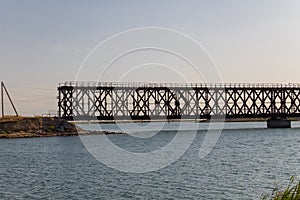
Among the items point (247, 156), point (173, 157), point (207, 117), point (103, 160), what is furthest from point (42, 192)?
point (207, 117)

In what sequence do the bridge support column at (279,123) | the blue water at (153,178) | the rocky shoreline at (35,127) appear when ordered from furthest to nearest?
the bridge support column at (279,123)
the rocky shoreline at (35,127)
the blue water at (153,178)

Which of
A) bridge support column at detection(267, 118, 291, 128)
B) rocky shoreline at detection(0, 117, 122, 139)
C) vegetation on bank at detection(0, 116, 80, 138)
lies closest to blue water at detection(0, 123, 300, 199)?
rocky shoreline at detection(0, 117, 122, 139)

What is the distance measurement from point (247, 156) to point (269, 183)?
78.9ft

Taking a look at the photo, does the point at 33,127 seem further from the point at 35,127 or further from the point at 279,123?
the point at 279,123

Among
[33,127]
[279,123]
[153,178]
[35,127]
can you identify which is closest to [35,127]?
[35,127]

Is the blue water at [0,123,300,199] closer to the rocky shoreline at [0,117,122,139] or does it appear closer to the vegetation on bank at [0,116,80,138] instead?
the rocky shoreline at [0,117,122,139]

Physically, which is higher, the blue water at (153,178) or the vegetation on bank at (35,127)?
the vegetation on bank at (35,127)

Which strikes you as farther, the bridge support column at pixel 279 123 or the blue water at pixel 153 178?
the bridge support column at pixel 279 123

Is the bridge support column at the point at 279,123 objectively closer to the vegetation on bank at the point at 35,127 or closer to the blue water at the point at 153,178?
the vegetation on bank at the point at 35,127

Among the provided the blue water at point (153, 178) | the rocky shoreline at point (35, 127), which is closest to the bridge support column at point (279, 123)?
the rocky shoreline at point (35, 127)

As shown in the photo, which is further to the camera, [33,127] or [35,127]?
[35,127]

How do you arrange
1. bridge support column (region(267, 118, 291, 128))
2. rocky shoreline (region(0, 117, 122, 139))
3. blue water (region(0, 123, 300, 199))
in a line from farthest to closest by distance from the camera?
1. bridge support column (region(267, 118, 291, 128))
2. rocky shoreline (region(0, 117, 122, 139))
3. blue water (region(0, 123, 300, 199))

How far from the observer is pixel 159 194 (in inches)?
1398

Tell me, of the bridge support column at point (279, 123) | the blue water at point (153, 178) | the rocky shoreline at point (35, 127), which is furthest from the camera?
the bridge support column at point (279, 123)
